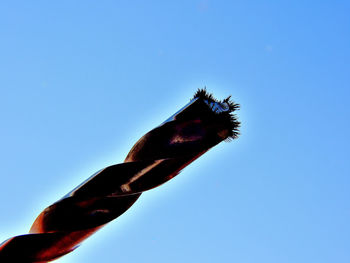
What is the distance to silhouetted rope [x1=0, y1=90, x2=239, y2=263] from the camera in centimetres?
215

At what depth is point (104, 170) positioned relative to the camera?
221 centimetres

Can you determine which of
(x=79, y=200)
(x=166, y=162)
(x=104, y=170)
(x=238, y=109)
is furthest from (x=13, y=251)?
(x=238, y=109)

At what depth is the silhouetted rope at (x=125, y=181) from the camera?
7.06ft

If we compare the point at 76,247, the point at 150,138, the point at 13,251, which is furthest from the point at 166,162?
the point at 13,251

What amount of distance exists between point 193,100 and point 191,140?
0.35m

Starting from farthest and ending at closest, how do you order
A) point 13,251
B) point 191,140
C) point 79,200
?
point 191,140
point 79,200
point 13,251

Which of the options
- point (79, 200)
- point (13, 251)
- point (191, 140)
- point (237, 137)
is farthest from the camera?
point (237, 137)

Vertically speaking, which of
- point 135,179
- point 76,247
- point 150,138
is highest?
point 150,138

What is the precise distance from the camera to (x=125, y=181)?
2.23 metres

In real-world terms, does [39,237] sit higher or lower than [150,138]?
lower

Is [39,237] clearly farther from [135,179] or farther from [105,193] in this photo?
[135,179]

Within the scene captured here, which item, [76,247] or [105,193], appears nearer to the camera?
[105,193]

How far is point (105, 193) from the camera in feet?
7.20

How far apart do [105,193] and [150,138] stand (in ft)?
1.38
